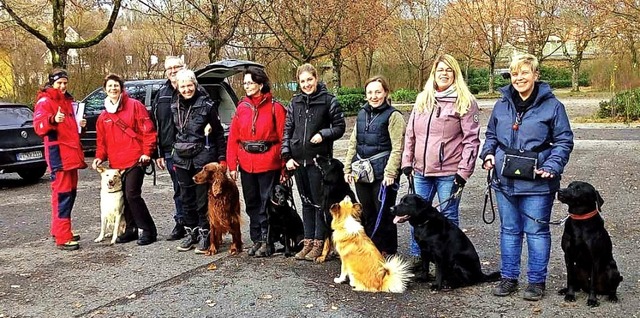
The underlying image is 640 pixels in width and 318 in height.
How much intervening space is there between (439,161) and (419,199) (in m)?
0.42

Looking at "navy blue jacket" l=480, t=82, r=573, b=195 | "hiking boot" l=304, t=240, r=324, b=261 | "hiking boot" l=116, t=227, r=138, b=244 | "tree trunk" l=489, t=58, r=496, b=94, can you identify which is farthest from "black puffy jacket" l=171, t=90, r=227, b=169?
"tree trunk" l=489, t=58, r=496, b=94

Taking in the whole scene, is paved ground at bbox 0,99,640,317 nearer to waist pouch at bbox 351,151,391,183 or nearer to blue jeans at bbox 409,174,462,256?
blue jeans at bbox 409,174,462,256

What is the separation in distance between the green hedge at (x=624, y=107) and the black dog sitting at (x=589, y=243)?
16.5 m

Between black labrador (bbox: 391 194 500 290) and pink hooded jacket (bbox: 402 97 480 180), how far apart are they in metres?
0.38

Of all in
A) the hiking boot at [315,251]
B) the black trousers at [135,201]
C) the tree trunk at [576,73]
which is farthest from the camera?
the tree trunk at [576,73]

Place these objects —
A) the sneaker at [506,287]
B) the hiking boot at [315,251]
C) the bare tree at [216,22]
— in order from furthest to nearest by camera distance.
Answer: the bare tree at [216,22], the hiking boot at [315,251], the sneaker at [506,287]

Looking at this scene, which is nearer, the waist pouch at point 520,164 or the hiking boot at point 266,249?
the waist pouch at point 520,164

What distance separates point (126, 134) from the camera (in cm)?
652

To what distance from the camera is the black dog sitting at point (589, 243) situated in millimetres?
4352

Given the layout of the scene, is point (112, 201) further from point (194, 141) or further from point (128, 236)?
point (194, 141)

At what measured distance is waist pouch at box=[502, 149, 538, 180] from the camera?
442 cm

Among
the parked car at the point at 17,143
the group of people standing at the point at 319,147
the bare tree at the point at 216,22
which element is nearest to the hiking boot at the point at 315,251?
the group of people standing at the point at 319,147

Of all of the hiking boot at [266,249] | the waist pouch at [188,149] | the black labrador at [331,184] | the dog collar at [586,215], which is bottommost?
the hiking boot at [266,249]

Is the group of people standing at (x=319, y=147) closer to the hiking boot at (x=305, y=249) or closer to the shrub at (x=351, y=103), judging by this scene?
the hiking boot at (x=305, y=249)
